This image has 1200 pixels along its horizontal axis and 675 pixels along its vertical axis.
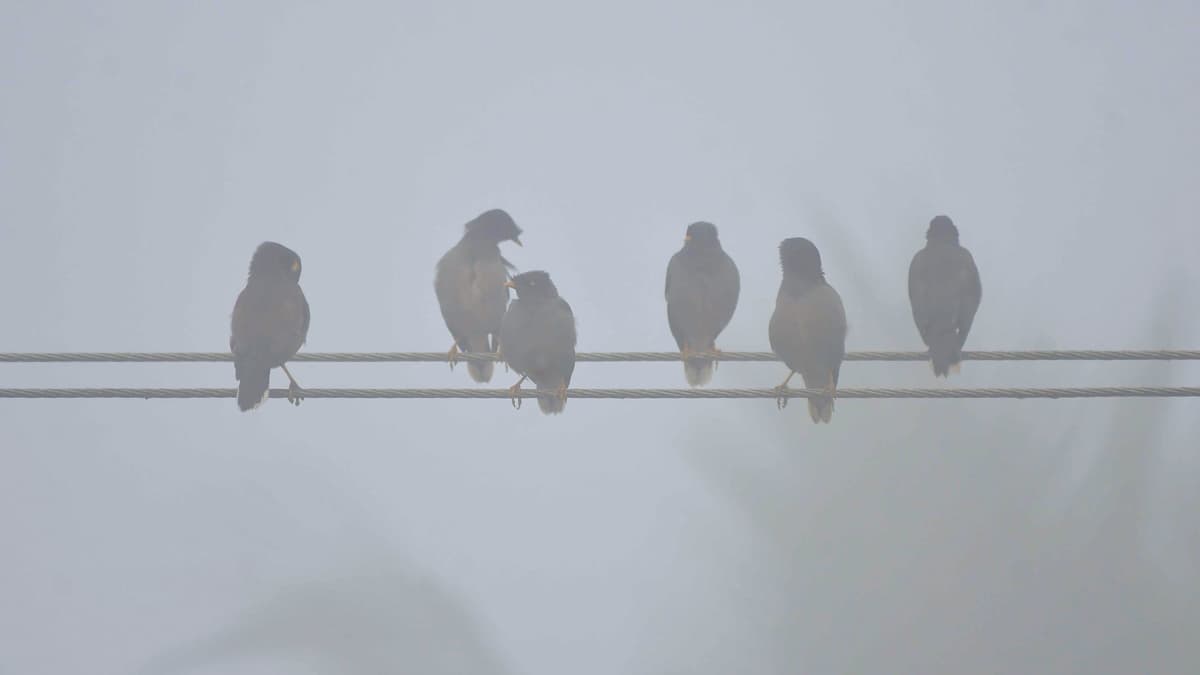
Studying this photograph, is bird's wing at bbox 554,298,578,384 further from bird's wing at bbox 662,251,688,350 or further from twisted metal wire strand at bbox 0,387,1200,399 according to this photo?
twisted metal wire strand at bbox 0,387,1200,399

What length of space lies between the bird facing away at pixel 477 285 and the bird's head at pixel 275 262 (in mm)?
1228

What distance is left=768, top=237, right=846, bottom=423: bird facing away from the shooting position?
7695 mm

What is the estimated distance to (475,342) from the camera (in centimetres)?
905

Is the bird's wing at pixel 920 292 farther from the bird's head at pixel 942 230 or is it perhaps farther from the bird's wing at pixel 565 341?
the bird's wing at pixel 565 341

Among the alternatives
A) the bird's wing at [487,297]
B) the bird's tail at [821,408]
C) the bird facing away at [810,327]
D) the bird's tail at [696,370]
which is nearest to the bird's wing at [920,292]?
the bird facing away at [810,327]

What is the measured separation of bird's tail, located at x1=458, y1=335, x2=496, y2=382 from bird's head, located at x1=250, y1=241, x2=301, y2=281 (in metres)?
1.42

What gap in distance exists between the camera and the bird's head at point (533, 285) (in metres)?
7.90

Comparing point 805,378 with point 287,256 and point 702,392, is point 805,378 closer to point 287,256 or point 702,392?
point 702,392

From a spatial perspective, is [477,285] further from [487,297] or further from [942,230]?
[942,230]

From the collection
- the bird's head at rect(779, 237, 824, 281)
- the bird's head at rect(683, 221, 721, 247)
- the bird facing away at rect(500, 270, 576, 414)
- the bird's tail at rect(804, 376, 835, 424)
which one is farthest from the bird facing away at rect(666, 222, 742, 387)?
the bird facing away at rect(500, 270, 576, 414)

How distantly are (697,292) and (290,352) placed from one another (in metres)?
2.79

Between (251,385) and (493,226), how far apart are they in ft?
8.25

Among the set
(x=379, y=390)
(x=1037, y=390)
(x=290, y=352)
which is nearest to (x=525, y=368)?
(x=290, y=352)

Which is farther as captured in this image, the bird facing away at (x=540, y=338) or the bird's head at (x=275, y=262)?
the bird's head at (x=275, y=262)
